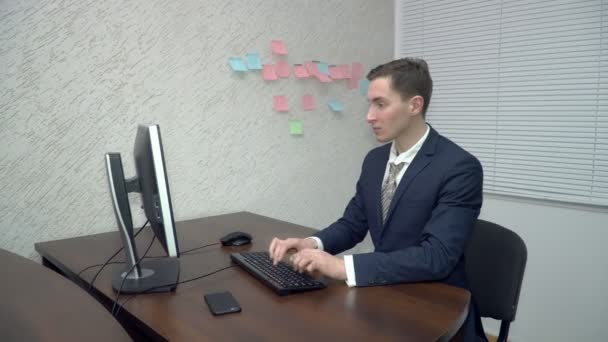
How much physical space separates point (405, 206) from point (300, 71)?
1.12 meters

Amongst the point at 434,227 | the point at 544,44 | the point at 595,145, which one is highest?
the point at 544,44

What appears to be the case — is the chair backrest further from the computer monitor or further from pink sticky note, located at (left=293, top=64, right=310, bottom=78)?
pink sticky note, located at (left=293, top=64, right=310, bottom=78)

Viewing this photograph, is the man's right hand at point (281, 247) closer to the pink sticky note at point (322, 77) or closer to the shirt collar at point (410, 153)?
the shirt collar at point (410, 153)

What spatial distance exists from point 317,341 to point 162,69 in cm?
135

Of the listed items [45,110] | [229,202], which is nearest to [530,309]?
[229,202]

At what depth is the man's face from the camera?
57.6 inches

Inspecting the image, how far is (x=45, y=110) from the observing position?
153 centimetres

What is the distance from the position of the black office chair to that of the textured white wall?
108 cm

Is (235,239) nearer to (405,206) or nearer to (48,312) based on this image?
(405,206)

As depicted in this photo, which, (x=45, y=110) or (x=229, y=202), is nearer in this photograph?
(x=45, y=110)

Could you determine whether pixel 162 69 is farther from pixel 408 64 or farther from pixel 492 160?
pixel 492 160

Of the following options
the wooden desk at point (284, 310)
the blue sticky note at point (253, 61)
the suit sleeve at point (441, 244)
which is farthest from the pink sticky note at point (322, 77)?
the wooden desk at point (284, 310)

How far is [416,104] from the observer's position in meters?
1.47

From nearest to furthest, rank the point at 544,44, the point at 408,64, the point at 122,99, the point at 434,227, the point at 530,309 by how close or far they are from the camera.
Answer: the point at 434,227 < the point at 408,64 < the point at 122,99 < the point at 544,44 < the point at 530,309
